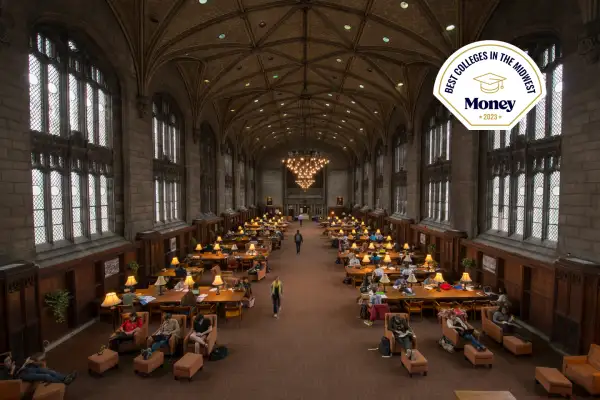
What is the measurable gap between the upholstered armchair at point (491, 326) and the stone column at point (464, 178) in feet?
16.0

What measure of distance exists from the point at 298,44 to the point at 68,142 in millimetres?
12367

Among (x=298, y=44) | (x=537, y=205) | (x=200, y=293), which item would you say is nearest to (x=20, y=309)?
(x=200, y=293)

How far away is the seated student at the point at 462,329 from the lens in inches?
330

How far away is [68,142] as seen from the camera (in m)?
11.1

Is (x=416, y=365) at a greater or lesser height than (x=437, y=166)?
lesser

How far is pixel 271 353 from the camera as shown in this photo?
29.5 feet

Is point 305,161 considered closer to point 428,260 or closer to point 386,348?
point 428,260

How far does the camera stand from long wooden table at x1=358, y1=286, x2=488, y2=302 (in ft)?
37.5

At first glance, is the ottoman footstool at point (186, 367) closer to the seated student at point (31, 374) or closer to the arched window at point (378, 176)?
the seated student at point (31, 374)

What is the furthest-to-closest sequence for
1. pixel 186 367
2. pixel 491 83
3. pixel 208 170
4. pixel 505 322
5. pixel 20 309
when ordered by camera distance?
pixel 208 170, pixel 505 322, pixel 20 309, pixel 186 367, pixel 491 83

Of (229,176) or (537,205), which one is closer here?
(537,205)

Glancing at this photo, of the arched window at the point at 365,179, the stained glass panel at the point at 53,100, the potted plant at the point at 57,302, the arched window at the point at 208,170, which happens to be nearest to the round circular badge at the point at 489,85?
the potted plant at the point at 57,302

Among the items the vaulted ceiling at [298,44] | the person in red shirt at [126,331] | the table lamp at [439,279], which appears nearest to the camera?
the person in red shirt at [126,331]

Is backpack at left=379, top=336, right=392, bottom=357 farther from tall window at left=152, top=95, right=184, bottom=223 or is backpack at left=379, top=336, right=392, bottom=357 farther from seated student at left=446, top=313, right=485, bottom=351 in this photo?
tall window at left=152, top=95, right=184, bottom=223
